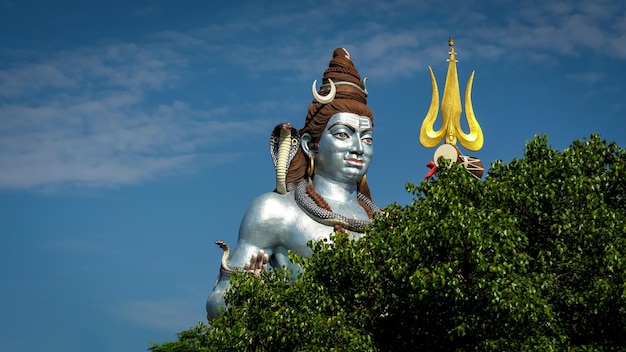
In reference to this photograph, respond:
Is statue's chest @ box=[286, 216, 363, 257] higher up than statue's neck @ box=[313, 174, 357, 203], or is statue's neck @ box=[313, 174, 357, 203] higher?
statue's neck @ box=[313, 174, 357, 203]

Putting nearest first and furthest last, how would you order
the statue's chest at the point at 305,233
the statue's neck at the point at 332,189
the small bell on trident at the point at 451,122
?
the statue's chest at the point at 305,233, the statue's neck at the point at 332,189, the small bell on trident at the point at 451,122

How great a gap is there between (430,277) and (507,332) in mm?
1208

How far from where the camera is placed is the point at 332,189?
21484mm

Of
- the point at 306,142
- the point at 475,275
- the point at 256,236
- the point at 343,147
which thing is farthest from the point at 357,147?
the point at 475,275

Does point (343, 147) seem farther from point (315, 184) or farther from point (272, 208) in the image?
point (272, 208)

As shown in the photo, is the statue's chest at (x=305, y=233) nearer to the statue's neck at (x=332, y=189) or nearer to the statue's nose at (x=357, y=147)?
the statue's neck at (x=332, y=189)

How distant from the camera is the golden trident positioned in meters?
22.6

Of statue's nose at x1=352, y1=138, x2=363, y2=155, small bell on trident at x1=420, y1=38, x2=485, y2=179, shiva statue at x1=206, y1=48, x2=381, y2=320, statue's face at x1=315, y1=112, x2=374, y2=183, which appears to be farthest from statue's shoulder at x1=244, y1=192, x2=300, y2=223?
small bell on trident at x1=420, y1=38, x2=485, y2=179

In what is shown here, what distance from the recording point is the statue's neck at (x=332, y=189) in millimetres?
21453

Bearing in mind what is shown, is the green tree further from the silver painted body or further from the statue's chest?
the silver painted body

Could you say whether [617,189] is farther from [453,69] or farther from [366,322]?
[453,69]

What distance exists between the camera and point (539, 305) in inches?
→ 563

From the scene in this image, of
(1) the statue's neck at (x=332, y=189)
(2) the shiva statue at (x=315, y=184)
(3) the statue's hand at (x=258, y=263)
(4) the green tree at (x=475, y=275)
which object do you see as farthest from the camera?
(1) the statue's neck at (x=332, y=189)

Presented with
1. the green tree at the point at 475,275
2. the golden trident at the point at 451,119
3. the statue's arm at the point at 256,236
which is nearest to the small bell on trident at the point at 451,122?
the golden trident at the point at 451,119
